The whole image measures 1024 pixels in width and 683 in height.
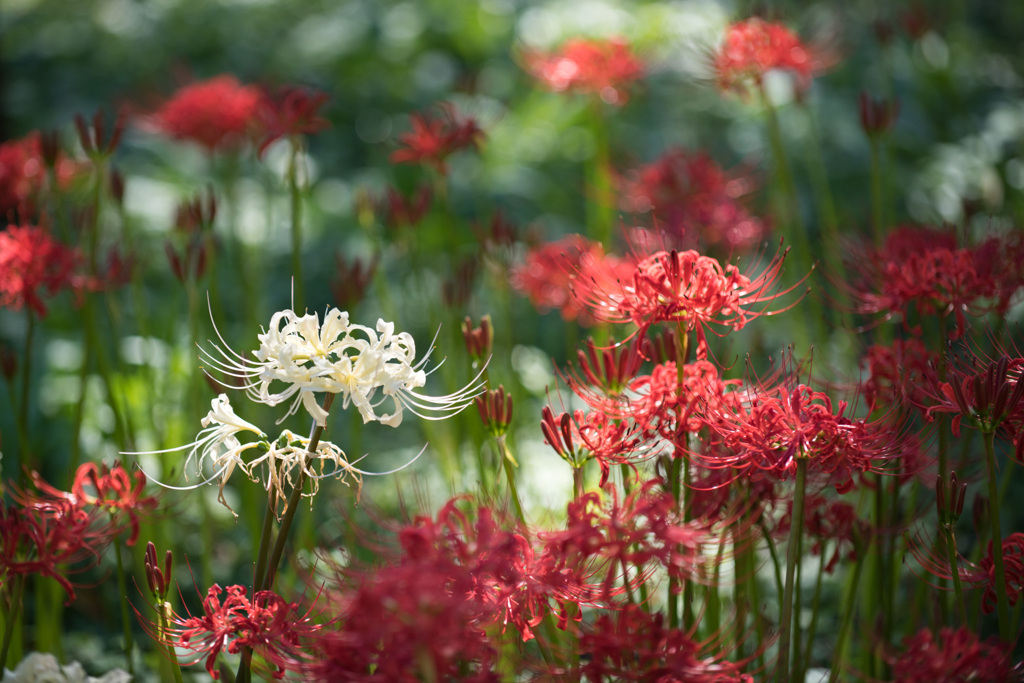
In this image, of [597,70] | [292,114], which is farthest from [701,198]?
[292,114]

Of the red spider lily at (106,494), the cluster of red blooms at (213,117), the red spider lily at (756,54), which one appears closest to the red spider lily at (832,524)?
the red spider lily at (106,494)

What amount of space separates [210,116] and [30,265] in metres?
1.07

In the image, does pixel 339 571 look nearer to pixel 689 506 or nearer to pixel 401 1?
pixel 689 506

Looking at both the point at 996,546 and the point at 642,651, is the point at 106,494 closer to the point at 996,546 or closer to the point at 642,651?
the point at 642,651

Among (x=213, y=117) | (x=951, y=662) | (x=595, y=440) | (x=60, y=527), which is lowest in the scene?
(x=951, y=662)

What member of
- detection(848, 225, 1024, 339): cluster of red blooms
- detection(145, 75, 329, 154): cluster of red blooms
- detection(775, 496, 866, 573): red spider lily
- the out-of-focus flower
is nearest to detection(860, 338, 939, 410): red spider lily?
detection(848, 225, 1024, 339): cluster of red blooms

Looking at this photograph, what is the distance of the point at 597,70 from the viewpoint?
2547 millimetres

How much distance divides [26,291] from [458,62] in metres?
4.10

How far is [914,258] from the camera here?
1356mm

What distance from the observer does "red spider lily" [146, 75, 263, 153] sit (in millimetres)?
2480

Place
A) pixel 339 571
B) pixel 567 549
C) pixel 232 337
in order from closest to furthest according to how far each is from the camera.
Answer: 1. pixel 567 549
2. pixel 339 571
3. pixel 232 337

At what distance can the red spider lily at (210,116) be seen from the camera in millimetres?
2480

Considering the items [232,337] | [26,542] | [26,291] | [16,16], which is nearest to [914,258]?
[26,542]

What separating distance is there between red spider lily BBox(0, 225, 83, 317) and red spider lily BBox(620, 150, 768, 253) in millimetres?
1428
